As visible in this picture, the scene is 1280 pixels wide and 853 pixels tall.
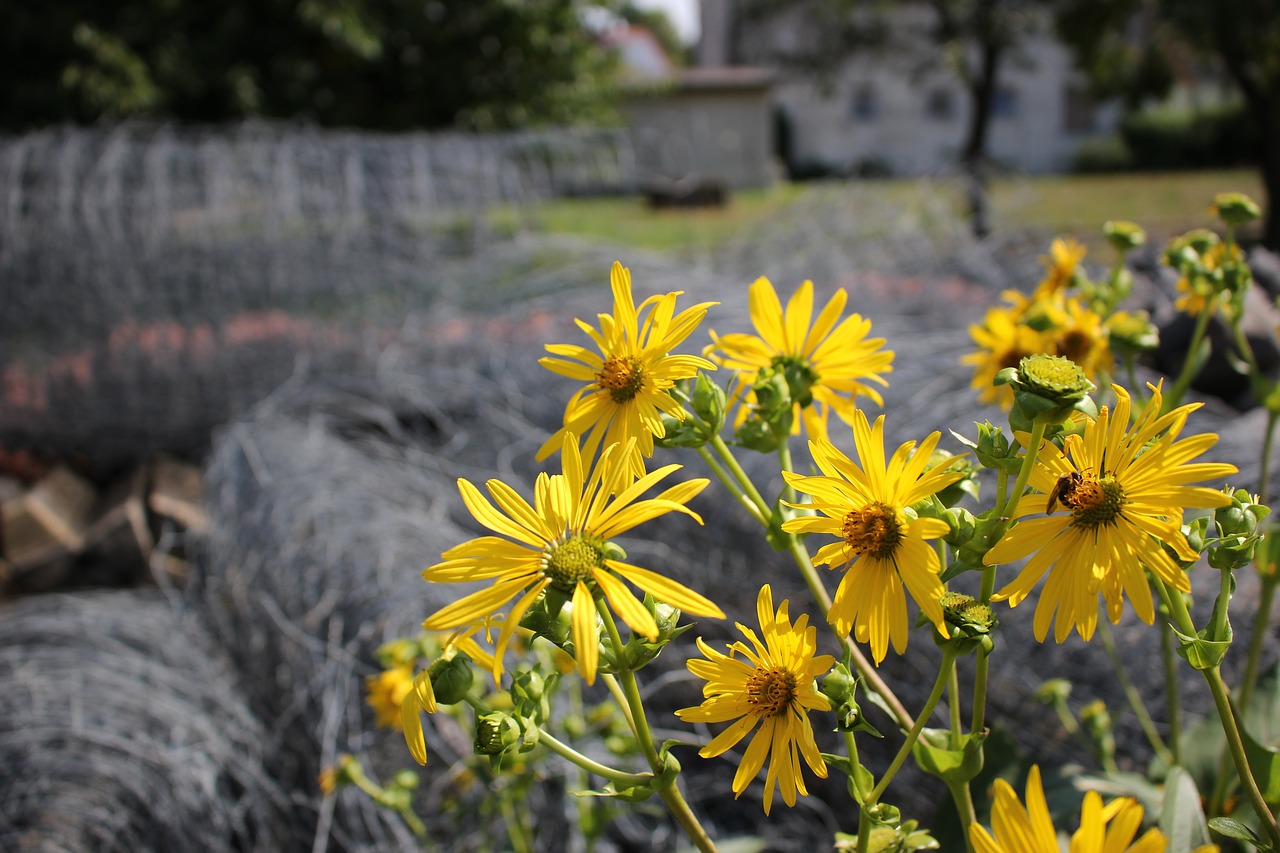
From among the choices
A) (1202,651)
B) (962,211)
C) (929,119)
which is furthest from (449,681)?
(929,119)

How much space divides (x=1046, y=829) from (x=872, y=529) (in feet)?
0.66

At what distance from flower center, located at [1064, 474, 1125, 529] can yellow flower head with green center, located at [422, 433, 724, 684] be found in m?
0.24

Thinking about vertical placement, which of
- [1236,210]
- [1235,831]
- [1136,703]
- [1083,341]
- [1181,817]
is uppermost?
[1236,210]

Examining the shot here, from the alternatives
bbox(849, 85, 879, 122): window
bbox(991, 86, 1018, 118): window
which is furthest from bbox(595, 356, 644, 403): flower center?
bbox(991, 86, 1018, 118): window

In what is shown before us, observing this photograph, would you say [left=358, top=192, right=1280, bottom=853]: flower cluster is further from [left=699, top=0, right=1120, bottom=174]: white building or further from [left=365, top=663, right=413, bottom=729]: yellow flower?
[left=699, top=0, right=1120, bottom=174]: white building

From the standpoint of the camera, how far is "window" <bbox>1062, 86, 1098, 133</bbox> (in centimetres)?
2325

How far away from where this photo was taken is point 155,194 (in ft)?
10.8

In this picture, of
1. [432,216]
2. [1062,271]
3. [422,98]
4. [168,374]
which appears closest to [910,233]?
[432,216]

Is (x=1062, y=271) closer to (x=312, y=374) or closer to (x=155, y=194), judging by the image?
(x=312, y=374)

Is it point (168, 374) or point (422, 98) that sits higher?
point (422, 98)

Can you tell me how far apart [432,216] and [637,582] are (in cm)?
321

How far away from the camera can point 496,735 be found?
0.67 m

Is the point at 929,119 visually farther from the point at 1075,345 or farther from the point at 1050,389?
the point at 1050,389

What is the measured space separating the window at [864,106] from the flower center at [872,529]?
24733 millimetres
